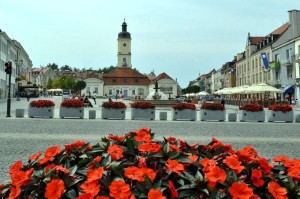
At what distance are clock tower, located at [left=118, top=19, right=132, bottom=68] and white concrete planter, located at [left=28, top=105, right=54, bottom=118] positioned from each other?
102548 millimetres

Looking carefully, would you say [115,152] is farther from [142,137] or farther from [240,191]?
[240,191]

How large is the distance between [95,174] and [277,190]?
46.2 inches

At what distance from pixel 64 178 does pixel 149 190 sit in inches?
24.2

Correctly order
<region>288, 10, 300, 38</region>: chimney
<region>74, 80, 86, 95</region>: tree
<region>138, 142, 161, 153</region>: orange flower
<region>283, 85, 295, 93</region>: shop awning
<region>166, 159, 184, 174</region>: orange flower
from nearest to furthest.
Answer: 1. <region>166, 159, 184, 174</region>: orange flower
2. <region>138, 142, 161, 153</region>: orange flower
3. <region>283, 85, 295, 93</region>: shop awning
4. <region>288, 10, 300, 38</region>: chimney
5. <region>74, 80, 86, 95</region>: tree

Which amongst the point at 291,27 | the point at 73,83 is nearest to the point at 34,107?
the point at 291,27

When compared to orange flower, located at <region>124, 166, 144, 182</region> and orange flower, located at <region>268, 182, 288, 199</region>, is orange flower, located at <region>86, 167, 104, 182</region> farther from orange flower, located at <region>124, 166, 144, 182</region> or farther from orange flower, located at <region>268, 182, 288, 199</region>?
orange flower, located at <region>268, 182, 288, 199</region>

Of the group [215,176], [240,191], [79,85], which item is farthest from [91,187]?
[79,85]

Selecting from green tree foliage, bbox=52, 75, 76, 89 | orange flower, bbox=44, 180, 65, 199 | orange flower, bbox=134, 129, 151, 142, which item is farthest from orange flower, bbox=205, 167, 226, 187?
green tree foliage, bbox=52, 75, 76, 89

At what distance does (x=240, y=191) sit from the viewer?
2213 millimetres

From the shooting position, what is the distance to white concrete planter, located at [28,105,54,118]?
22.5 meters

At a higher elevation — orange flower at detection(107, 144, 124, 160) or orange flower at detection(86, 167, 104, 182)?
orange flower at detection(107, 144, 124, 160)

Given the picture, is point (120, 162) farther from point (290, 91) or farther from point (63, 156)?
point (290, 91)

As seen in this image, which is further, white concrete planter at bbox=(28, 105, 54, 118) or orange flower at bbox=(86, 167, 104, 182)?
white concrete planter at bbox=(28, 105, 54, 118)

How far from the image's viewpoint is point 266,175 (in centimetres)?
254
